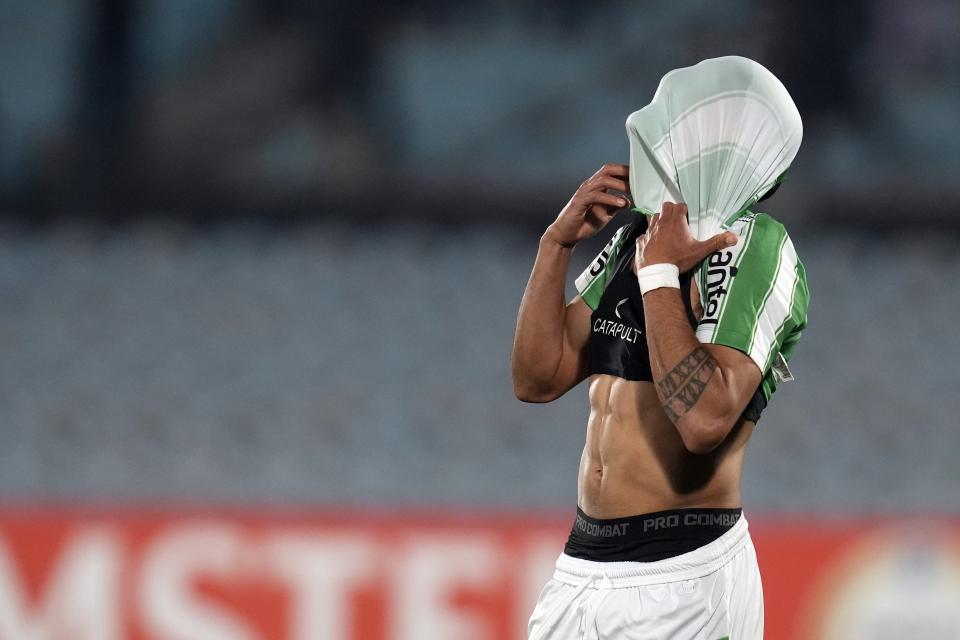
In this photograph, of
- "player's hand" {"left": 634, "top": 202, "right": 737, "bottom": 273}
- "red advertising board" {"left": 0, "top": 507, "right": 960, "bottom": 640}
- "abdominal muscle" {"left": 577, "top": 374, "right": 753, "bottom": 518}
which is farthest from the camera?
"red advertising board" {"left": 0, "top": 507, "right": 960, "bottom": 640}

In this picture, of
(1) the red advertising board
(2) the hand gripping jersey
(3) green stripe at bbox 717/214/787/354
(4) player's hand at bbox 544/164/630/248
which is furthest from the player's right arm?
(1) the red advertising board

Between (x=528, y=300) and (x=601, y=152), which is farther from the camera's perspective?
(x=601, y=152)

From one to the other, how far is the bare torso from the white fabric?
153 mm

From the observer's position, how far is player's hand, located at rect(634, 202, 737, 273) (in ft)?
6.60

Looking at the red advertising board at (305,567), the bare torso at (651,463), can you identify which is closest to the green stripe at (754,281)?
the bare torso at (651,463)

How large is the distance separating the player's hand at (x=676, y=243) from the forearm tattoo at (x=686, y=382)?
16 cm

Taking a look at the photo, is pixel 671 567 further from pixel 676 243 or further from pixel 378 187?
pixel 378 187

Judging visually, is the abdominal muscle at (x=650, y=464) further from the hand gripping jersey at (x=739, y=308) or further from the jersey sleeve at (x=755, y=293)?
the jersey sleeve at (x=755, y=293)

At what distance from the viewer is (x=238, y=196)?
27.0ft

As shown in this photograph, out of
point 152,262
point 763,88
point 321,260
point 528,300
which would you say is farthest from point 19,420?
point 763,88

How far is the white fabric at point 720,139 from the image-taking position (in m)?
2.05

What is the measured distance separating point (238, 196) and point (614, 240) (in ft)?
20.2

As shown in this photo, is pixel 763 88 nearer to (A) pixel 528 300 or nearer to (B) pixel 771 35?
(A) pixel 528 300

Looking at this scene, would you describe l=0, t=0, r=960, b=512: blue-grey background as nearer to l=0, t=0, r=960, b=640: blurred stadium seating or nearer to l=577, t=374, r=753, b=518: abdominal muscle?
l=0, t=0, r=960, b=640: blurred stadium seating
